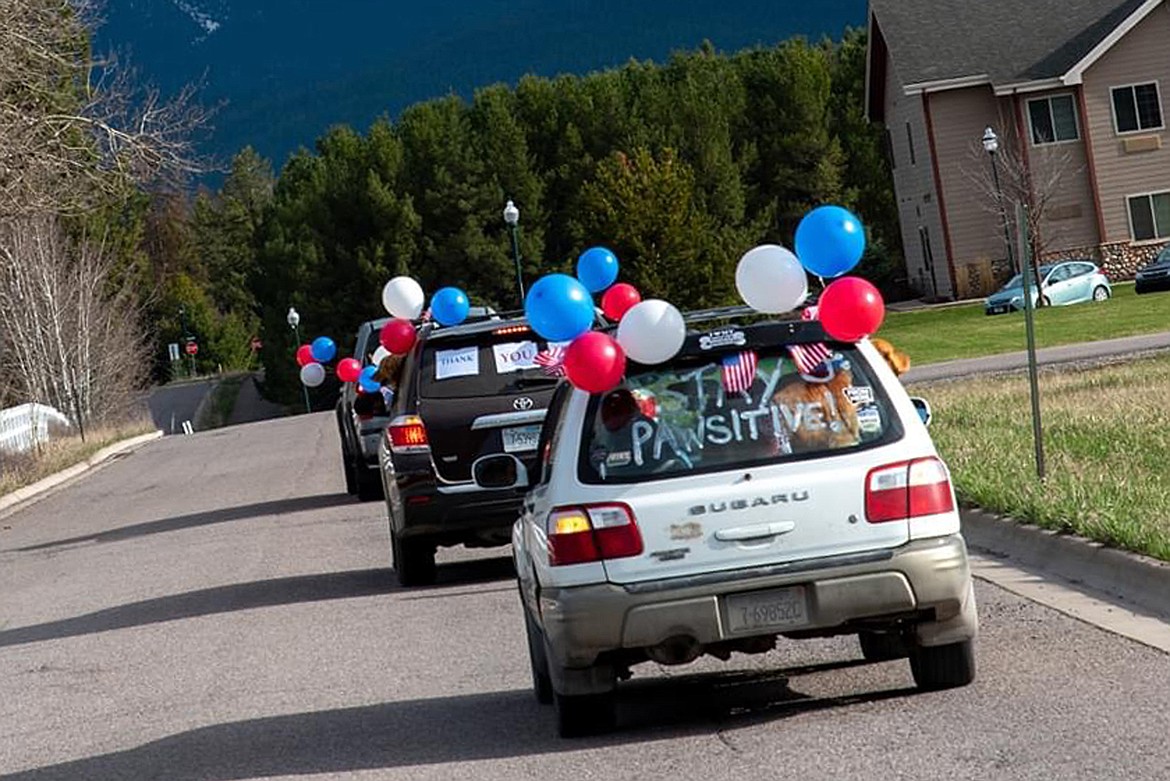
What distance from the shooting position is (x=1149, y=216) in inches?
2539

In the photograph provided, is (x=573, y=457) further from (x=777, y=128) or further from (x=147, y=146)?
(x=777, y=128)

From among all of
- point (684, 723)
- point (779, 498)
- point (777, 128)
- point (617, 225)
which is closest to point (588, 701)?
point (684, 723)

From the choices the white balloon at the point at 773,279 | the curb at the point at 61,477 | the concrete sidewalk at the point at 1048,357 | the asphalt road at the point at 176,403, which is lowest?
the asphalt road at the point at 176,403

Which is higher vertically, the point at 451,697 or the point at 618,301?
the point at 618,301

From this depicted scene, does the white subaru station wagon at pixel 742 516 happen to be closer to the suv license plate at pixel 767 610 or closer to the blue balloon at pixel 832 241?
the suv license plate at pixel 767 610

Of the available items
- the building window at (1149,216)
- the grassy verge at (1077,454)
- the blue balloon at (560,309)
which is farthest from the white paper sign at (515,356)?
the building window at (1149,216)

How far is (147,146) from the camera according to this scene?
31719mm

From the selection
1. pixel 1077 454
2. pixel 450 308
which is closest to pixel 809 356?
pixel 1077 454

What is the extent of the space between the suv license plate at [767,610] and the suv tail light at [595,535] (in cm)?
44

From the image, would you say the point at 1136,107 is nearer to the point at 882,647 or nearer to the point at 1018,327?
the point at 1018,327

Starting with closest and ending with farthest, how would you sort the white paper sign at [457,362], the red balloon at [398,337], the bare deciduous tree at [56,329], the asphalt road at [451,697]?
1. the asphalt road at [451,697]
2. the white paper sign at [457,362]
3. the red balloon at [398,337]
4. the bare deciduous tree at [56,329]

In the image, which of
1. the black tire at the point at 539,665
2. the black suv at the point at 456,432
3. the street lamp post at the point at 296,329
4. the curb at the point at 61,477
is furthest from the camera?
the street lamp post at the point at 296,329

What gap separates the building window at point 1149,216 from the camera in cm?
6438

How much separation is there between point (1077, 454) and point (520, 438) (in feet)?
14.6
